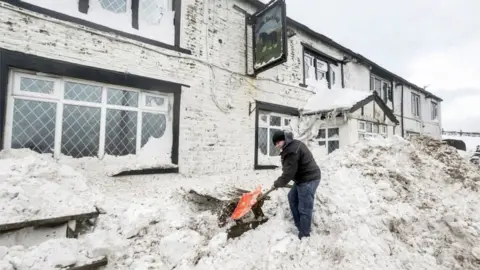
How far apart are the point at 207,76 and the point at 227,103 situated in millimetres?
984

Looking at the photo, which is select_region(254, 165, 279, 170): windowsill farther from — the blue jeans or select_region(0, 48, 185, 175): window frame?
the blue jeans

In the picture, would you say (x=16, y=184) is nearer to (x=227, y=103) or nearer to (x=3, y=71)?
(x=3, y=71)

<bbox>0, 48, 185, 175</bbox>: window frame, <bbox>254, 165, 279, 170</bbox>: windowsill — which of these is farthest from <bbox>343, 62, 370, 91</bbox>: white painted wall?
<bbox>0, 48, 185, 175</bbox>: window frame

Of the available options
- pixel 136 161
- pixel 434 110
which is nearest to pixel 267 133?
pixel 136 161

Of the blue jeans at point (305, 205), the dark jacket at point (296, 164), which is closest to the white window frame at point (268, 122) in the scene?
the dark jacket at point (296, 164)

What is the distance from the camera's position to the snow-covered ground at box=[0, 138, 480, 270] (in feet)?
11.4

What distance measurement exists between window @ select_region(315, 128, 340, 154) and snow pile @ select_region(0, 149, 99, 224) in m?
9.02

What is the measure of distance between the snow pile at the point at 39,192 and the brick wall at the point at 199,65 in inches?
99.7

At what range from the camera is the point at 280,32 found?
8.02 m

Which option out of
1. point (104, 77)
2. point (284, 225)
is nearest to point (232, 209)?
point (284, 225)

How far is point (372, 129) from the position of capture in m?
11.9

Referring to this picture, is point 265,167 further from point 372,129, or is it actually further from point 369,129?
point 372,129

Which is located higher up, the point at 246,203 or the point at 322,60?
the point at 322,60

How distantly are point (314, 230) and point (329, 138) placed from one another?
7.57 metres
